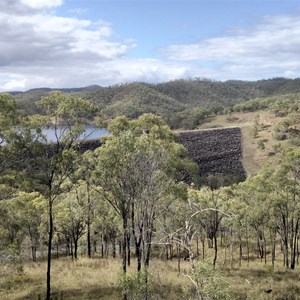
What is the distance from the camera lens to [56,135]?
23828 mm

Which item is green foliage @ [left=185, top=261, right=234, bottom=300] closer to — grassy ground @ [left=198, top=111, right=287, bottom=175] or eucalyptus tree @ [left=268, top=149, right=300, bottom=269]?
eucalyptus tree @ [left=268, top=149, right=300, bottom=269]

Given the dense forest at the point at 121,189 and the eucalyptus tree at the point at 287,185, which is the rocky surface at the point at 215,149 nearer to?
the eucalyptus tree at the point at 287,185

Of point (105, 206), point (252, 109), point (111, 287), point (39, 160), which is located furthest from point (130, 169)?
point (252, 109)

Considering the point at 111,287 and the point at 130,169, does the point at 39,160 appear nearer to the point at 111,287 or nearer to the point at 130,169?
the point at 130,169

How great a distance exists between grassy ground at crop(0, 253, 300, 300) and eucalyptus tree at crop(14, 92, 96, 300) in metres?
2.55

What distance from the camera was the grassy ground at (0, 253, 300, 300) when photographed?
25.4 meters

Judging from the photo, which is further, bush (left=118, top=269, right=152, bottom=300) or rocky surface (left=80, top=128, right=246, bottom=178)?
rocky surface (left=80, top=128, right=246, bottom=178)

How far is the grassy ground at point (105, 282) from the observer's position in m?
25.4

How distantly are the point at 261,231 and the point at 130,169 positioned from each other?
28706 mm

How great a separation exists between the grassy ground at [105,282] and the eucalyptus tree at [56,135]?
255 centimetres

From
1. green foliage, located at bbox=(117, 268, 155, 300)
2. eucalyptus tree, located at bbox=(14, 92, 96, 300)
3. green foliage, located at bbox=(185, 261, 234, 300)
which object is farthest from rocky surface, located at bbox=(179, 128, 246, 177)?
green foliage, located at bbox=(185, 261, 234, 300)

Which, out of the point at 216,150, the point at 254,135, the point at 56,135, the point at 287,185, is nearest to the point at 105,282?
the point at 56,135

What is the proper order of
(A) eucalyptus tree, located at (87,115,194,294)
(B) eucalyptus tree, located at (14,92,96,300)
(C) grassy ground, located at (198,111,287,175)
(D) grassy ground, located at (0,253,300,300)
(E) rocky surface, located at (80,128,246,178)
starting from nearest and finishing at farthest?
1. (A) eucalyptus tree, located at (87,115,194,294)
2. (B) eucalyptus tree, located at (14,92,96,300)
3. (D) grassy ground, located at (0,253,300,300)
4. (C) grassy ground, located at (198,111,287,175)
5. (E) rocky surface, located at (80,128,246,178)

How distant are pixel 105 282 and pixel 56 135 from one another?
10552 millimetres
